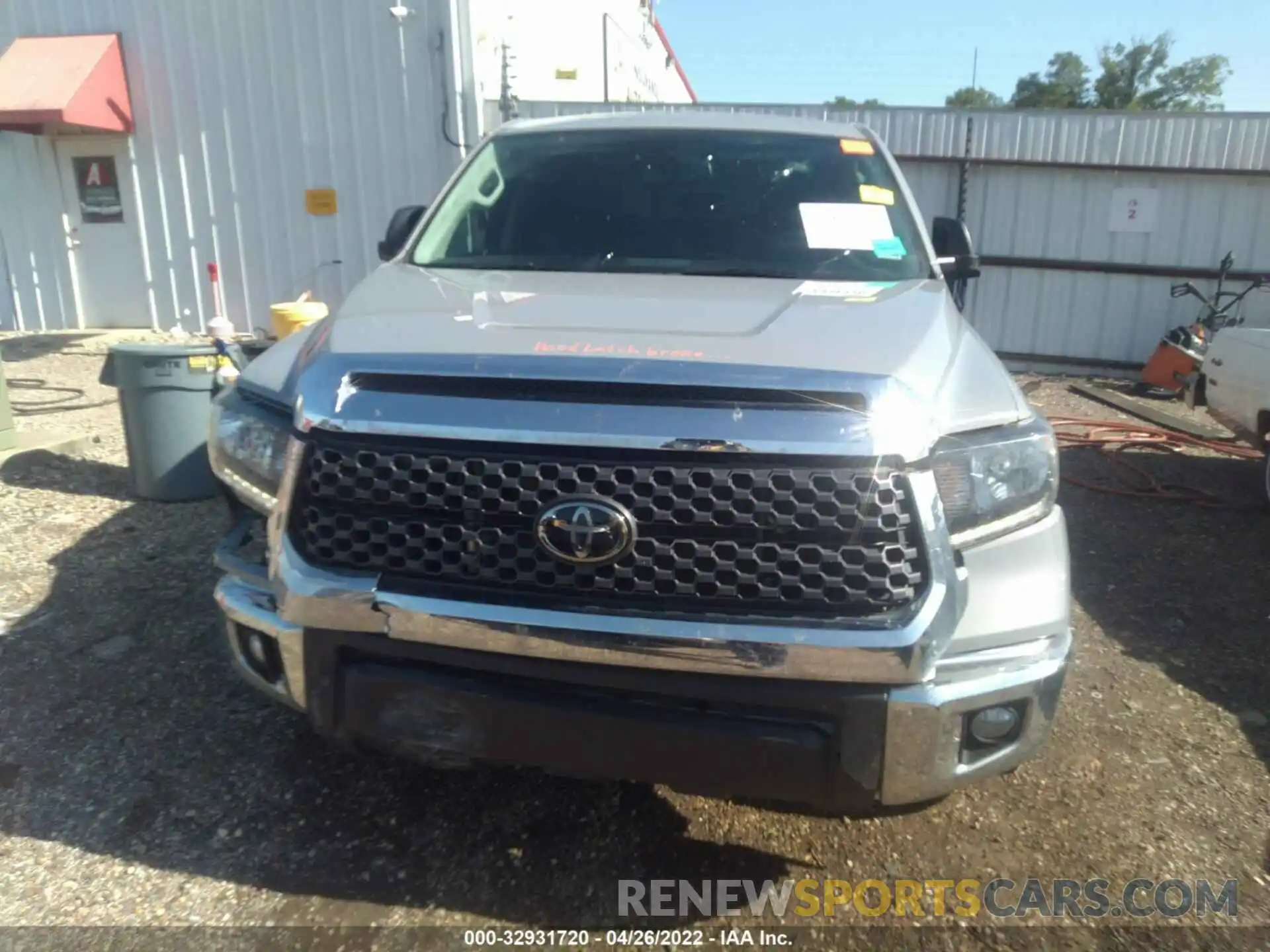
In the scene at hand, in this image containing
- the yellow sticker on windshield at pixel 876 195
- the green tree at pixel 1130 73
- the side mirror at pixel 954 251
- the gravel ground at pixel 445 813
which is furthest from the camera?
the green tree at pixel 1130 73

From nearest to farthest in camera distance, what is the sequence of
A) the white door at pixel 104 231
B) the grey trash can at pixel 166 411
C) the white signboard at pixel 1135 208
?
1. the grey trash can at pixel 166 411
2. the white signboard at pixel 1135 208
3. the white door at pixel 104 231

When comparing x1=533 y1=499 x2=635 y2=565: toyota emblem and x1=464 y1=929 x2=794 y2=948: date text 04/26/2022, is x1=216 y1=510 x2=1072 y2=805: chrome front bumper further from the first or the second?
x1=464 y1=929 x2=794 y2=948: date text 04/26/2022

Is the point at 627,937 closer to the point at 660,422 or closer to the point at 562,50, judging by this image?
the point at 660,422

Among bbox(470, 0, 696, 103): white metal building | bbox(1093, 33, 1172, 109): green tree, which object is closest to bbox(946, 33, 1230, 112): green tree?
bbox(1093, 33, 1172, 109): green tree

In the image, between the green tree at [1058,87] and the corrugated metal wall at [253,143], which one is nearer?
the corrugated metal wall at [253,143]

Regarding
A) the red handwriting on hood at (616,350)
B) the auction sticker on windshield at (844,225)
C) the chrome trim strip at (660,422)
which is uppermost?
the auction sticker on windshield at (844,225)

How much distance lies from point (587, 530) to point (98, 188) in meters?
11.7

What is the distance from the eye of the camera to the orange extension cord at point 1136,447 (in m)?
6.08

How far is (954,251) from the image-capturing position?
3887mm

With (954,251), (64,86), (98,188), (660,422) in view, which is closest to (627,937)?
(660,422)

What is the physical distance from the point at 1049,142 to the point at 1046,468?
9.65 meters

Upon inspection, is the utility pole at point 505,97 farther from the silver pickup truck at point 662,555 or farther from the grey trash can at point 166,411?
the silver pickup truck at point 662,555

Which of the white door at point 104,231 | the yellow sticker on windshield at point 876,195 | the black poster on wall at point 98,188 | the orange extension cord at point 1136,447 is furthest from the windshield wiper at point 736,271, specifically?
the black poster on wall at point 98,188

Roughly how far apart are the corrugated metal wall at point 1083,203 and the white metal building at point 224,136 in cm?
102
